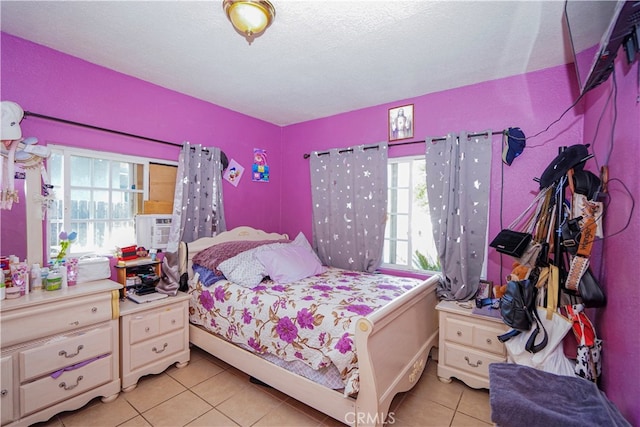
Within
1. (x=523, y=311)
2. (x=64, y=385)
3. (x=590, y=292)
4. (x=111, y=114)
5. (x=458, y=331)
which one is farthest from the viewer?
(x=111, y=114)

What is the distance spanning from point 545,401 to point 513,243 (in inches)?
41.8

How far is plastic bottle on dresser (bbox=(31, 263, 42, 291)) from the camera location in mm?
1978

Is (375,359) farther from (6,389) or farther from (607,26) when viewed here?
(6,389)

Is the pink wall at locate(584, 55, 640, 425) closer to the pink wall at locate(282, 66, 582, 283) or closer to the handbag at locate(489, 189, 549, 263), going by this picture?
the handbag at locate(489, 189, 549, 263)

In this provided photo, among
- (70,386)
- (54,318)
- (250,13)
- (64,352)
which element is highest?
(250,13)

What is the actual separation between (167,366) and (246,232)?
1494mm

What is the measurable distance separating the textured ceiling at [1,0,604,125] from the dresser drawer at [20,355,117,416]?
2.29 m

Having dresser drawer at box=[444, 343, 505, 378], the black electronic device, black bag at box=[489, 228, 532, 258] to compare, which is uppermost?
the black electronic device

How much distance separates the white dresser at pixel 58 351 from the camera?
170cm

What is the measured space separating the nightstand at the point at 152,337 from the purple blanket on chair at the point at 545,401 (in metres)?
2.36

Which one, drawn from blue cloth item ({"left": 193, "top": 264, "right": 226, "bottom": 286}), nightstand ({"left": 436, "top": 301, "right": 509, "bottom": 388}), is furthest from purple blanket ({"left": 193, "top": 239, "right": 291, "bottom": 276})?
nightstand ({"left": 436, "top": 301, "right": 509, "bottom": 388})

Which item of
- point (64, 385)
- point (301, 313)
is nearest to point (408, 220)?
point (301, 313)

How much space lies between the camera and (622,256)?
133 centimetres

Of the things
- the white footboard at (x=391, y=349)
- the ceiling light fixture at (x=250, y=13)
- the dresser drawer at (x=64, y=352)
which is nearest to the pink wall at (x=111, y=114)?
the dresser drawer at (x=64, y=352)
